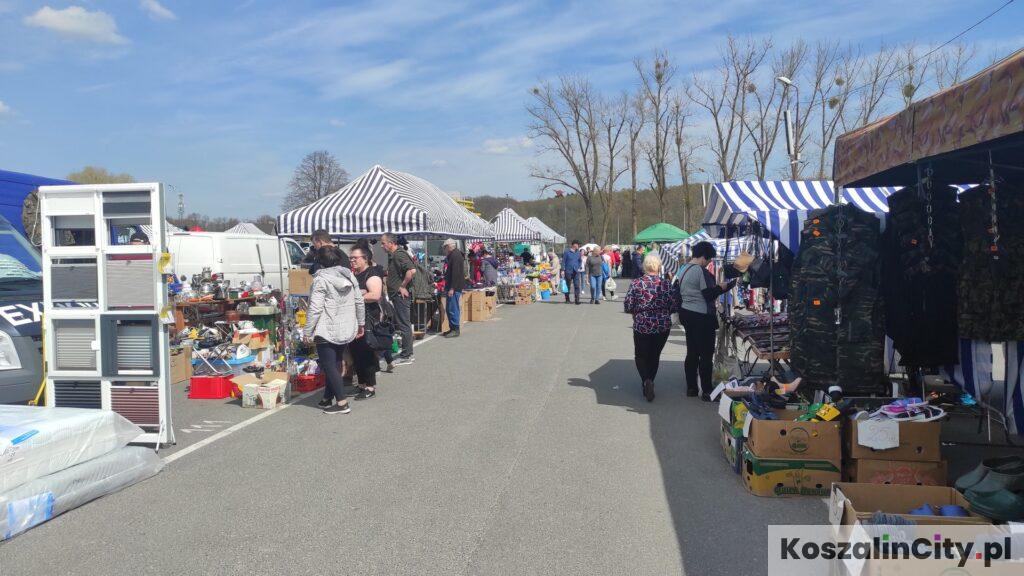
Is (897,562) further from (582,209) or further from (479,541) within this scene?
(582,209)

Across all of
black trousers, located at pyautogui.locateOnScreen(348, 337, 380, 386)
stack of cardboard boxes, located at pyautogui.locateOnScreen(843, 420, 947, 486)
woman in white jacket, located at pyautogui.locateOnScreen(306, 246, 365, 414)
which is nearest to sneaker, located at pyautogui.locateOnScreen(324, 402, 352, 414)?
woman in white jacket, located at pyautogui.locateOnScreen(306, 246, 365, 414)

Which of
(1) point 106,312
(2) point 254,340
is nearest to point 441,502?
(1) point 106,312

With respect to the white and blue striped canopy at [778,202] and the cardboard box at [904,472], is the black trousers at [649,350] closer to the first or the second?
the white and blue striped canopy at [778,202]

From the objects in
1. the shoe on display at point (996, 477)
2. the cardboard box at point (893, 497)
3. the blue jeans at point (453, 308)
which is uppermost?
the blue jeans at point (453, 308)

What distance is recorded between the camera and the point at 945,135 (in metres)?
4.02

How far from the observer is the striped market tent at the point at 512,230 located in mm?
27344

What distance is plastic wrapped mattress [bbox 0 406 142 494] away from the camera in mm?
4289

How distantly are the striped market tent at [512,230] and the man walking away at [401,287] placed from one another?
16.0 metres

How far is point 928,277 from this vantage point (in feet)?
17.8

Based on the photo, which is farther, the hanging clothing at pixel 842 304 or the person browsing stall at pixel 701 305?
the person browsing stall at pixel 701 305

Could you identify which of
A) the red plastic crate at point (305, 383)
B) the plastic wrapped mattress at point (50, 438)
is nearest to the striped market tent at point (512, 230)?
the red plastic crate at point (305, 383)

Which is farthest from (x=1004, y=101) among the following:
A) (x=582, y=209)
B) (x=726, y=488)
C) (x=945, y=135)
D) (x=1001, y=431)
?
(x=582, y=209)

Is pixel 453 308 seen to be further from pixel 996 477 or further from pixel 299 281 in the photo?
pixel 996 477

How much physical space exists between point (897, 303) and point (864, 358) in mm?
516
